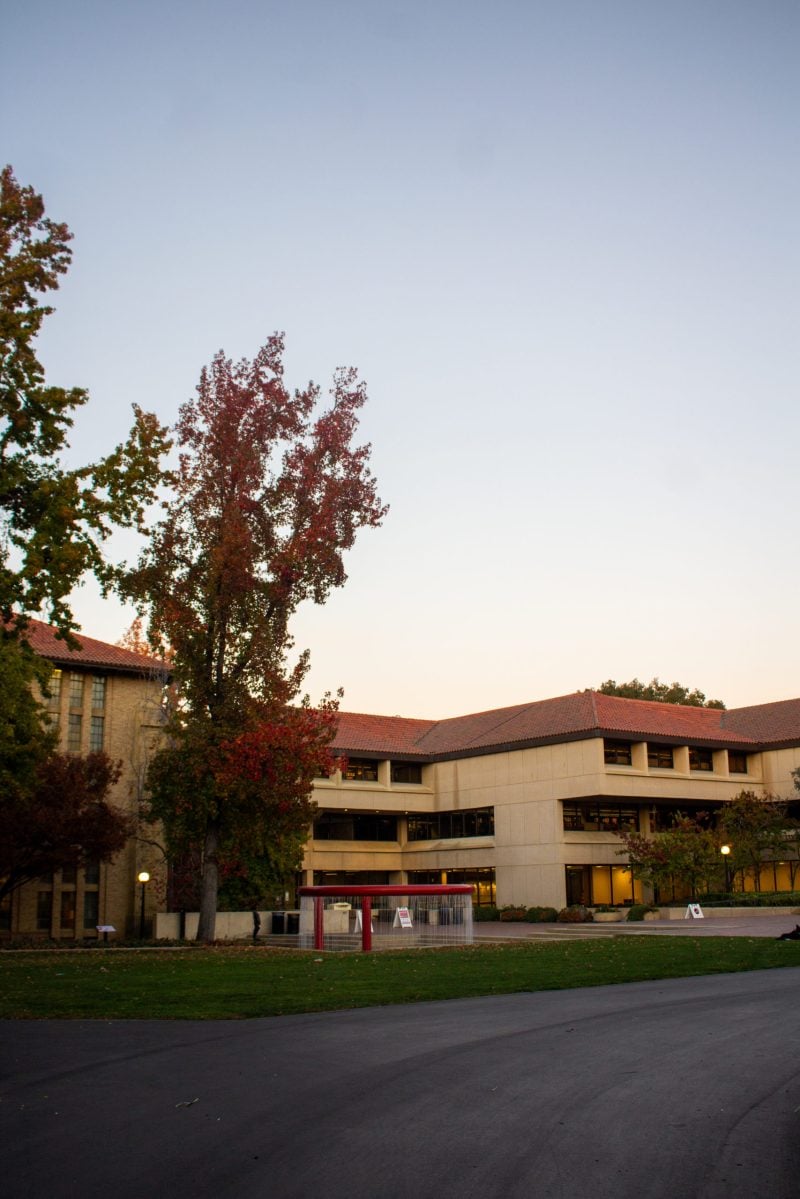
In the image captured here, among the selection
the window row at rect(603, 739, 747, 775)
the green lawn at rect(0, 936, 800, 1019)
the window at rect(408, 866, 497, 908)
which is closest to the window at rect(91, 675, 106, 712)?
the green lawn at rect(0, 936, 800, 1019)

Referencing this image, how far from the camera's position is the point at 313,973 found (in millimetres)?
21750

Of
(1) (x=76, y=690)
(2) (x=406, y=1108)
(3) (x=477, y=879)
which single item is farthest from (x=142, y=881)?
(2) (x=406, y=1108)

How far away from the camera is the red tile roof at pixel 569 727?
56688mm

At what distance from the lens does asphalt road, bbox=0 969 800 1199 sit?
677cm

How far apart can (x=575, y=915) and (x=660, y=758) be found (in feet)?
40.2

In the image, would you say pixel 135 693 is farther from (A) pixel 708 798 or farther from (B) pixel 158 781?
(A) pixel 708 798

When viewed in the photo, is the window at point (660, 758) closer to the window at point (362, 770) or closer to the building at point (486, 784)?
the building at point (486, 784)

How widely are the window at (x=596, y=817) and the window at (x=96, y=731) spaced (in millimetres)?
23630

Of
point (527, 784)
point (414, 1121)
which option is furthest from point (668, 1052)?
point (527, 784)

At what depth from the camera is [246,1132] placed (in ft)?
26.1

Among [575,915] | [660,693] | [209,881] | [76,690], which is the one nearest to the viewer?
[209,881]

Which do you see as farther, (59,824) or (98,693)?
(98,693)

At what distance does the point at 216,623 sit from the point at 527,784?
28609mm

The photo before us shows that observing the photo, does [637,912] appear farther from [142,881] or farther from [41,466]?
[41,466]
